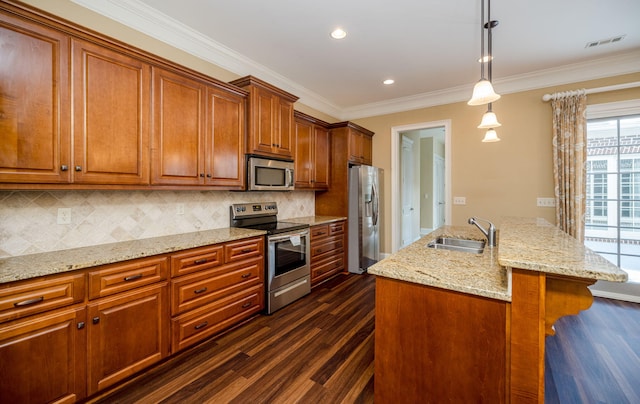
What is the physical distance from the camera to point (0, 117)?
1.48 meters

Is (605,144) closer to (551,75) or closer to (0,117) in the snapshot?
(551,75)

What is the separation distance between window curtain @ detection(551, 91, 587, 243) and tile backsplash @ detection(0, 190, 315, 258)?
4.10 metres

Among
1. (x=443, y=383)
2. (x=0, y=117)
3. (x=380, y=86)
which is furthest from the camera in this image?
(x=380, y=86)

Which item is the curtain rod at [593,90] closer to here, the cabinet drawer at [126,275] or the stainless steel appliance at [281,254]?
the stainless steel appliance at [281,254]

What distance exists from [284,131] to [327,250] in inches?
68.6

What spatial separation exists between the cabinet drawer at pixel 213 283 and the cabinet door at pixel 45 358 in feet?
1.89

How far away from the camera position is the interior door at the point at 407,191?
5.48 meters

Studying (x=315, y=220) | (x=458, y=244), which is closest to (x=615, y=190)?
(x=458, y=244)

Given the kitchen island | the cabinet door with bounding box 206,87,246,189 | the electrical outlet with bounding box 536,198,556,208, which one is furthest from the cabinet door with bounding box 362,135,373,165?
the kitchen island

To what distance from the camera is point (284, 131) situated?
3.35 meters

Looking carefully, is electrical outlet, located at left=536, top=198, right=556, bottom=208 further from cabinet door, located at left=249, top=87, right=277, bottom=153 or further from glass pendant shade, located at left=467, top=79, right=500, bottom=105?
cabinet door, located at left=249, top=87, right=277, bottom=153

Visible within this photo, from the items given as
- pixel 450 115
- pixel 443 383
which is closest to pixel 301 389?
pixel 443 383

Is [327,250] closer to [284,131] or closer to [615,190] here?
[284,131]

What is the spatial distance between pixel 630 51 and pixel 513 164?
163 cm
